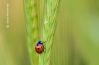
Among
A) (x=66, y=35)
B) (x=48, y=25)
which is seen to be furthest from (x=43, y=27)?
(x=66, y=35)

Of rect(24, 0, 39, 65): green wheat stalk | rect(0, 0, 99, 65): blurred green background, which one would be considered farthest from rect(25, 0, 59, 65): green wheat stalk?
rect(0, 0, 99, 65): blurred green background

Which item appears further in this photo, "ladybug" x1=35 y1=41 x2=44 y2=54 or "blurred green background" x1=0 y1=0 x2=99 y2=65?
"blurred green background" x1=0 y1=0 x2=99 y2=65

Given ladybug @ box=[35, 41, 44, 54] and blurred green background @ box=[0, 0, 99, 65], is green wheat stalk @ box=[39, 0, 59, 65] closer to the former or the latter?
ladybug @ box=[35, 41, 44, 54]

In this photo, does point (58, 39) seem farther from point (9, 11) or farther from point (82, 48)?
point (9, 11)

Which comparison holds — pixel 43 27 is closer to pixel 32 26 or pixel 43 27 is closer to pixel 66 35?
pixel 32 26

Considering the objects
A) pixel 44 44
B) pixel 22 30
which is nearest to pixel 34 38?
pixel 44 44

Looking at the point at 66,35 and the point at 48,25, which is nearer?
the point at 48,25
